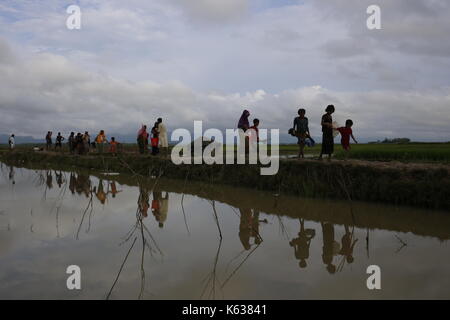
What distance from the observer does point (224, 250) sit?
4867 mm

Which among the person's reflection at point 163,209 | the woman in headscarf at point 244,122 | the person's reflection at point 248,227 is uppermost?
the woman in headscarf at point 244,122

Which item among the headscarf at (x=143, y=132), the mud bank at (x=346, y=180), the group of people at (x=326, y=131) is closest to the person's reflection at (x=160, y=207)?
the mud bank at (x=346, y=180)

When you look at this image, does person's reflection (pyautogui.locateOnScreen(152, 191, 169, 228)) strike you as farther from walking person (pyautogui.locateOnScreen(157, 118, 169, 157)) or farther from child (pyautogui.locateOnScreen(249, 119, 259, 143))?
walking person (pyautogui.locateOnScreen(157, 118, 169, 157))

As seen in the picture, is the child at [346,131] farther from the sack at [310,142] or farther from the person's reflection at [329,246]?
the person's reflection at [329,246]

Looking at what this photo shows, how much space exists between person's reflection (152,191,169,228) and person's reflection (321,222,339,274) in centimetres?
258

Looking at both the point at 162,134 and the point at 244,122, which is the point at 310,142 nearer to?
the point at 244,122

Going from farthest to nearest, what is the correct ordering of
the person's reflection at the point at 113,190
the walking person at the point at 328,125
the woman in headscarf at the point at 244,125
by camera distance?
the woman in headscarf at the point at 244,125 → the person's reflection at the point at 113,190 → the walking person at the point at 328,125

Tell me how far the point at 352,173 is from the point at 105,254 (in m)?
6.20

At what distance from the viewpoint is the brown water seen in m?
3.62

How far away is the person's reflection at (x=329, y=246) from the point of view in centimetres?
438

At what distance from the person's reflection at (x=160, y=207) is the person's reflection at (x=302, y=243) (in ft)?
7.17

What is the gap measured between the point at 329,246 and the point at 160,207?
4039 mm
